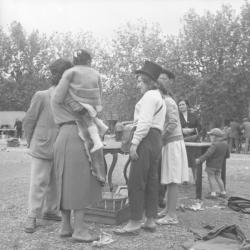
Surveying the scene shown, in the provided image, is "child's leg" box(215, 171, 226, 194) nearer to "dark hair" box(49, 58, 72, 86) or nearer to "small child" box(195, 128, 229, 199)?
"small child" box(195, 128, 229, 199)

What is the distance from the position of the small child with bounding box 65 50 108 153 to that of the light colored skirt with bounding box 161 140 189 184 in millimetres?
1257

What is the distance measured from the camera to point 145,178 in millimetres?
4707

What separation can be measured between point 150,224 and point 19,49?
45.9 meters

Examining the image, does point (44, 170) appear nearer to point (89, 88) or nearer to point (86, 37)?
point (89, 88)

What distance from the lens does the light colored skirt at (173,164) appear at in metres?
5.30

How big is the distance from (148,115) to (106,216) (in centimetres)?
134

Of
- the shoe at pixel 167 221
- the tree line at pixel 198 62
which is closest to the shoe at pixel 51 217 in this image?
the shoe at pixel 167 221

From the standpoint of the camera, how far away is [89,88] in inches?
171

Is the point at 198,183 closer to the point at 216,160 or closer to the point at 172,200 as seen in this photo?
the point at 216,160

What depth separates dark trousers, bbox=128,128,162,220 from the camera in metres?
4.64

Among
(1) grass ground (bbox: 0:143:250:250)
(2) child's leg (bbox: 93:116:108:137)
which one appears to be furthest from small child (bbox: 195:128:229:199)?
(2) child's leg (bbox: 93:116:108:137)

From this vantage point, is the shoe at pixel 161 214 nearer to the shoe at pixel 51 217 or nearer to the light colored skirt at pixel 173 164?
the light colored skirt at pixel 173 164

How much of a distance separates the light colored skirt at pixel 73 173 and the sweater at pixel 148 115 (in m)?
0.62

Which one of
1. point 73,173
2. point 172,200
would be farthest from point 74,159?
point 172,200
